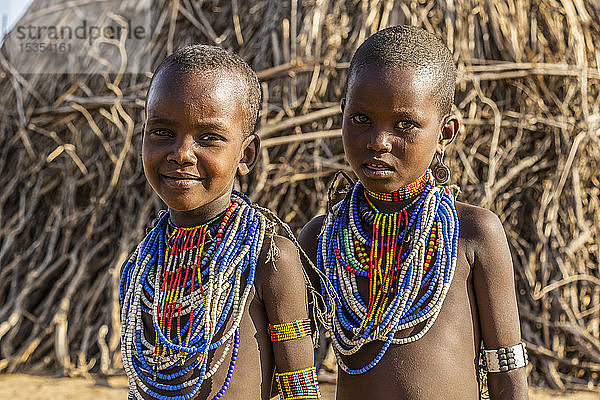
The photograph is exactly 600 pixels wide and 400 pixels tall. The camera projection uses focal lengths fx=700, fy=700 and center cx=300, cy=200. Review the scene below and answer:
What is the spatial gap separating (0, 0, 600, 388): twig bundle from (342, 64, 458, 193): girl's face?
2.59 metres

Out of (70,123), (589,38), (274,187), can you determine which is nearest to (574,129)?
(589,38)

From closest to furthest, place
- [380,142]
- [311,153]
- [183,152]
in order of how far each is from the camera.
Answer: [183,152], [380,142], [311,153]

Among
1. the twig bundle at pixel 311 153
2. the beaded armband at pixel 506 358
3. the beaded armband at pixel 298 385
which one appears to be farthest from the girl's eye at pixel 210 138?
the twig bundle at pixel 311 153

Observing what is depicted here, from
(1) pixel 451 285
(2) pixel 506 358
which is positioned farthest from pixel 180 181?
(2) pixel 506 358

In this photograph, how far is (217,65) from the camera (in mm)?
1639

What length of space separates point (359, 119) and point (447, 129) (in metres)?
0.25

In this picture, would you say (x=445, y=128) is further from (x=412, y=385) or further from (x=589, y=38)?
(x=589, y=38)

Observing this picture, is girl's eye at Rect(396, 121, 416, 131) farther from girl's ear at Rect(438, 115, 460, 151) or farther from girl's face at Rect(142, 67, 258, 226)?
girl's face at Rect(142, 67, 258, 226)

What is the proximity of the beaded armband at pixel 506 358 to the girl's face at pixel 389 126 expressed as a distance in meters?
0.49

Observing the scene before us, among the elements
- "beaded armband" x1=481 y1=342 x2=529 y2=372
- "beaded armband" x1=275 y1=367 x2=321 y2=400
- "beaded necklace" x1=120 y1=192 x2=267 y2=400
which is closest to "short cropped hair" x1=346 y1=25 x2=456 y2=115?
"beaded necklace" x1=120 y1=192 x2=267 y2=400

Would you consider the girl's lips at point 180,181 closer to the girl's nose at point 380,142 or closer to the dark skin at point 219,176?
the dark skin at point 219,176

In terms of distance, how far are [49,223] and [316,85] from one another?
217cm

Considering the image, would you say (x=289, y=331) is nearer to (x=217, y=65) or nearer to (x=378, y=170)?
(x=378, y=170)

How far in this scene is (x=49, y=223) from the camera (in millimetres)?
5012
